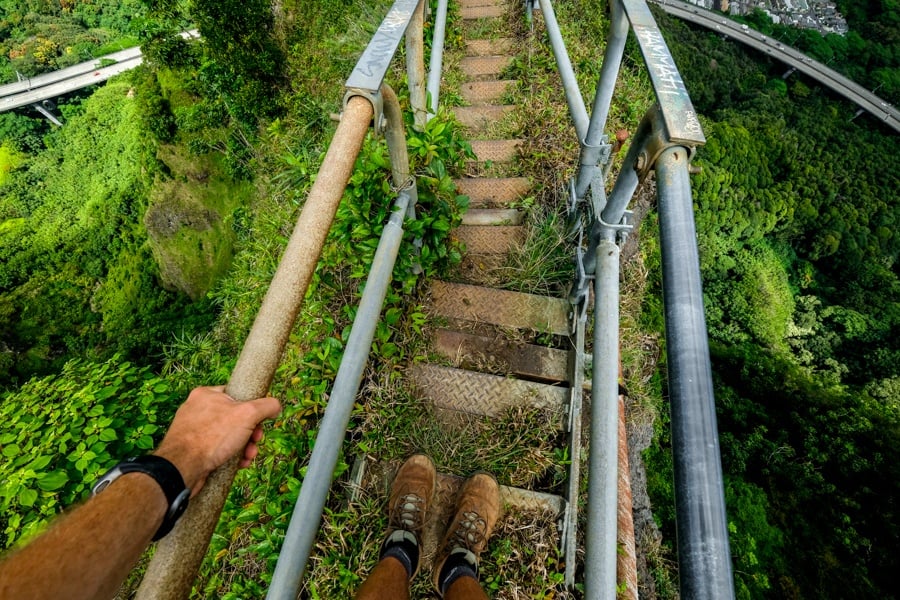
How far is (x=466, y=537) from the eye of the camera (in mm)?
1890

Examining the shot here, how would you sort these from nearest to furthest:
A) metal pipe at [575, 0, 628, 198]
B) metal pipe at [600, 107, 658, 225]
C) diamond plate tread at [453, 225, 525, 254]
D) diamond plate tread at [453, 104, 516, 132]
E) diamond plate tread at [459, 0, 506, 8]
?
metal pipe at [600, 107, 658, 225] < metal pipe at [575, 0, 628, 198] < diamond plate tread at [453, 225, 525, 254] < diamond plate tread at [453, 104, 516, 132] < diamond plate tread at [459, 0, 506, 8]

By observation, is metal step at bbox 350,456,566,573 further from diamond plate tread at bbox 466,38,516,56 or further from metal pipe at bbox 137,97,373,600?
diamond plate tread at bbox 466,38,516,56

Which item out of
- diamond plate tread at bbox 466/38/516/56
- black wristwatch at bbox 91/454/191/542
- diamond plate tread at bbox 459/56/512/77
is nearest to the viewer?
black wristwatch at bbox 91/454/191/542

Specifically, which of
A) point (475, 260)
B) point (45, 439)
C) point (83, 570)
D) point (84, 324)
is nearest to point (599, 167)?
point (475, 260)

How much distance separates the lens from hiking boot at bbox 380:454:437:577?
186cm

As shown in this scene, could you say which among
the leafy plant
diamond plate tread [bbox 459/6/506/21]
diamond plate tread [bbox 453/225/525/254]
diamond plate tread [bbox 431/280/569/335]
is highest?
diamond plate tread [bbox 459/6/506/21]

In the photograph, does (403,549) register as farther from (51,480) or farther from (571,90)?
(571,90)

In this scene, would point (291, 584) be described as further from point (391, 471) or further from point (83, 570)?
point (391, 471)

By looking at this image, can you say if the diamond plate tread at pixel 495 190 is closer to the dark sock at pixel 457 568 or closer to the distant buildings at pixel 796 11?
the dark sock at pixel 457 568

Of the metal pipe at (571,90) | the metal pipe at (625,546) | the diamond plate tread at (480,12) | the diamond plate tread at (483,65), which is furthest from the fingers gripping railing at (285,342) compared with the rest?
the diamond plate tread at (480,12)

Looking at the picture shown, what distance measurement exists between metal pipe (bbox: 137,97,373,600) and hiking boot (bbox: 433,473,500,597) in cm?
138

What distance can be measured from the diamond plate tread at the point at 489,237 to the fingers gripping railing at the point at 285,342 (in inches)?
53.9

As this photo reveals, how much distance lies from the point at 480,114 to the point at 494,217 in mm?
1385

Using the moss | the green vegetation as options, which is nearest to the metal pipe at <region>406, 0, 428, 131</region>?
the moss
